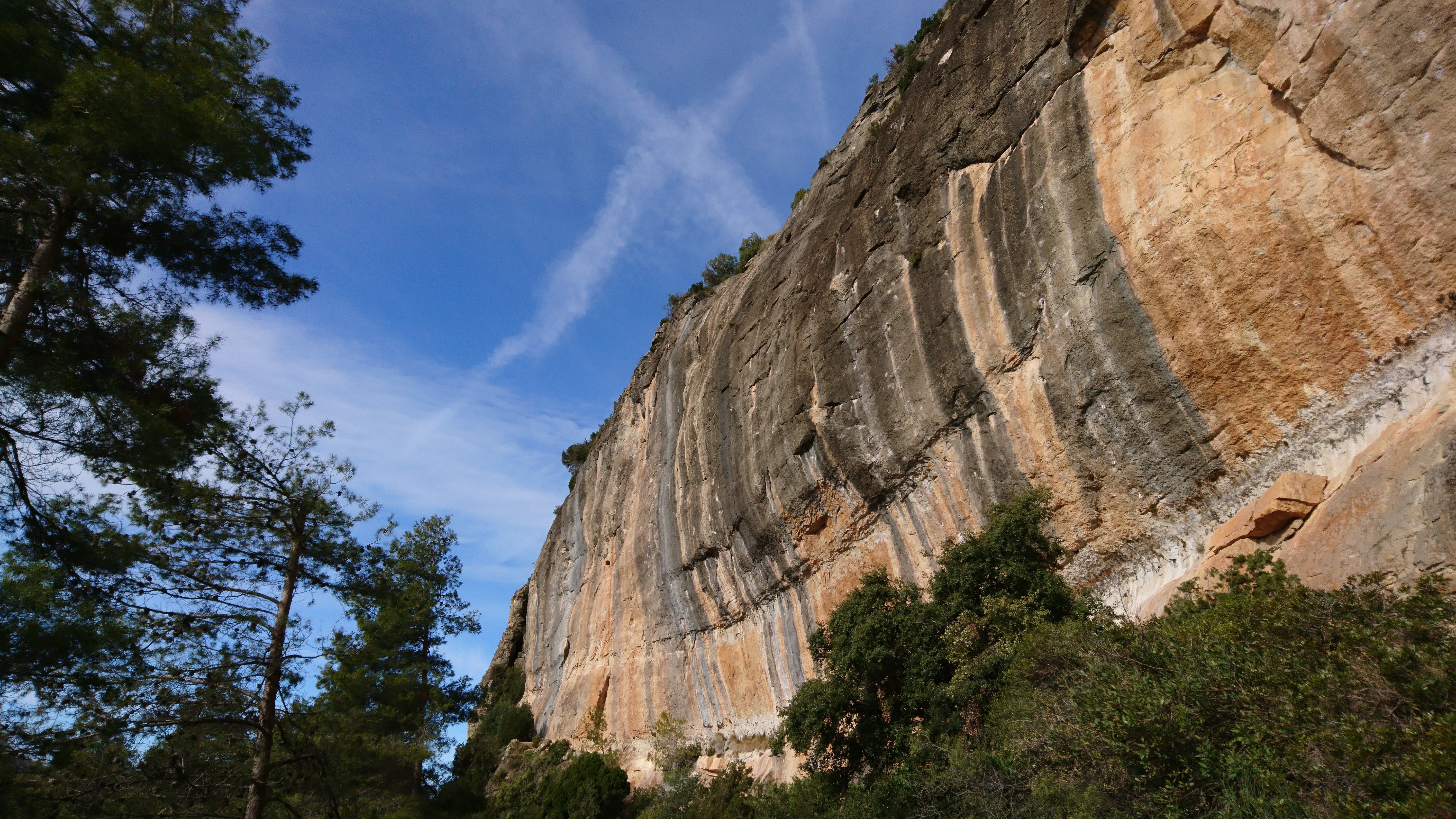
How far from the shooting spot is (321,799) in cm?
1042

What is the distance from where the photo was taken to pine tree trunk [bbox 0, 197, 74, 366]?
6078 mm

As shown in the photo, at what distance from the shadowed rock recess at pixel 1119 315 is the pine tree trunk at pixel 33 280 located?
10674 mm

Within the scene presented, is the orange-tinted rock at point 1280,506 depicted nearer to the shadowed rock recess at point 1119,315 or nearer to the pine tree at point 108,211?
the shadowed rock recess at point 1119,315

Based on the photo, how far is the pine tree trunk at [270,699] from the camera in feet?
24.8

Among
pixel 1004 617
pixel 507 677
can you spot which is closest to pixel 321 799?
pixel 1004 617

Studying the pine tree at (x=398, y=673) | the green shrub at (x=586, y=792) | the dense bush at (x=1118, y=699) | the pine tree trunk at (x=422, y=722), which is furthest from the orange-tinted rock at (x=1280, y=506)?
the green shrub at (x=586, y=792)

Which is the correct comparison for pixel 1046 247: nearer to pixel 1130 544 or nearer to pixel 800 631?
pixel 1130 544

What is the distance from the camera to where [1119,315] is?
905cm

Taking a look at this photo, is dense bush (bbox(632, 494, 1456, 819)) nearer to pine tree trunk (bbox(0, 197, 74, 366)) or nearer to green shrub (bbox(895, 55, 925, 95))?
green shrub (bbox(895, 55, 925, 95))

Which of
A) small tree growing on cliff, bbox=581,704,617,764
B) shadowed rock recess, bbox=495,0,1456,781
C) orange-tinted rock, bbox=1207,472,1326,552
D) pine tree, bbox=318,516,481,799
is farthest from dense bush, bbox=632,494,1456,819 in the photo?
small tree growing on cliff, bbox=581,704,617,764

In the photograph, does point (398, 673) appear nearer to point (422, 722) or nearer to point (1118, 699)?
point (422, 722)

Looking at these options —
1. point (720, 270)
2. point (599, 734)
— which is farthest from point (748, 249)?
point (599, 734)

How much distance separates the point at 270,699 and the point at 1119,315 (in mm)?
10741

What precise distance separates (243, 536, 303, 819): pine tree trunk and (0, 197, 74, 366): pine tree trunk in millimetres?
3588
